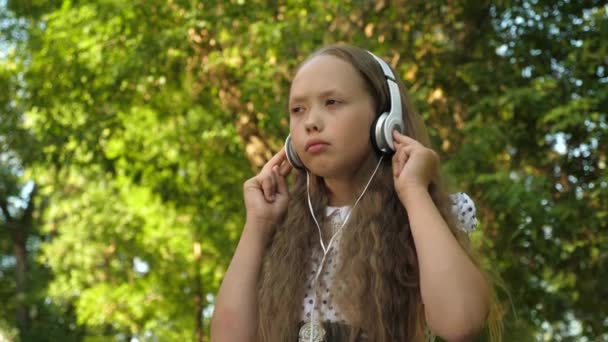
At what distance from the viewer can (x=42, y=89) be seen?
11.3 m

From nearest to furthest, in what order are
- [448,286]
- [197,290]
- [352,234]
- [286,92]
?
[448,286]
[352,234]
[286,92]
[197,290]

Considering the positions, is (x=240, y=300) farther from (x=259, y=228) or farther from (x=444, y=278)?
(x=444, y=278)

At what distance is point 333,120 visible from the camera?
2176 mm

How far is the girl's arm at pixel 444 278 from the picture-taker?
1.91m

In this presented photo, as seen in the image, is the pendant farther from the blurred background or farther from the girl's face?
the blurred background

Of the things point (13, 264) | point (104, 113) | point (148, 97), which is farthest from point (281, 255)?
point (13, 264)

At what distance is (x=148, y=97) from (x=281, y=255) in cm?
1017

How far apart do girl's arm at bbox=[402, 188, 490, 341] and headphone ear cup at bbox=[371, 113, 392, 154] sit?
26 centimetres

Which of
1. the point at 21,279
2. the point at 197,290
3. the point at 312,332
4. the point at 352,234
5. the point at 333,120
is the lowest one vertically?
the point at 21,279

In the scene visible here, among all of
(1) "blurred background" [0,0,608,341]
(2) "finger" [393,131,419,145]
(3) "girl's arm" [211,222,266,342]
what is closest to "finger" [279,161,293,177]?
(3) "girl's arm" [211,222,266,342]

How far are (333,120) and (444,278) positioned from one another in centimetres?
46

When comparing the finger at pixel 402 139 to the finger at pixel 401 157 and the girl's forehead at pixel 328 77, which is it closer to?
the finger at pixel 401 157

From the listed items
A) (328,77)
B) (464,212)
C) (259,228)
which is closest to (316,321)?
(259,228)

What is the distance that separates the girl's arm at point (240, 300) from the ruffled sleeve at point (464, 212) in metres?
0.46
